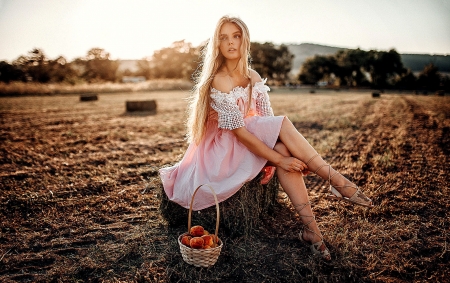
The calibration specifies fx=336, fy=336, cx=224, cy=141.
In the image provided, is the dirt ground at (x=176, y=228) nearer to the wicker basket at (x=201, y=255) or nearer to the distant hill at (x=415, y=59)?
the wicker basket at (x=201, y=255)

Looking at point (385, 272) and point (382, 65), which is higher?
point (382, 65)

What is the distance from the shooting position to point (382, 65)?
128 ft

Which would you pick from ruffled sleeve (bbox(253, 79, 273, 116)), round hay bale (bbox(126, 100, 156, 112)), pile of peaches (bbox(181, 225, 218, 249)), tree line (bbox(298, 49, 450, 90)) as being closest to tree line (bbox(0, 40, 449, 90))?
tree line (bbox(298, 49, 450, 90))

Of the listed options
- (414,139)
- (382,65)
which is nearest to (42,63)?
(382,65)

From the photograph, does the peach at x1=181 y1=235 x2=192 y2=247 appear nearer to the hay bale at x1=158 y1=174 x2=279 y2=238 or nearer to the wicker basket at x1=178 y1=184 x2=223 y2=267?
the wicker basket at x1=178 y1=184 x2=223 y2=267

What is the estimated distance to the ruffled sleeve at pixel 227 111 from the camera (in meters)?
2.73

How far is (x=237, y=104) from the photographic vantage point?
3004 mm

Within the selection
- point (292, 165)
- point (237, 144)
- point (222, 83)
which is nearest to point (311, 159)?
point (292, 165)

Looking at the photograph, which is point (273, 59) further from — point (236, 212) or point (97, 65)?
point (236, 212)

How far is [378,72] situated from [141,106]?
35.2m

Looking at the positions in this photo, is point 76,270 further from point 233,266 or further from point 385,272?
point 385,272

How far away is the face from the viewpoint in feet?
9.43

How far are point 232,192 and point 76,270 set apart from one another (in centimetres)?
127

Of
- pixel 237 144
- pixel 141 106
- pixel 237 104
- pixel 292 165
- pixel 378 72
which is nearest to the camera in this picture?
pixel 292 165
